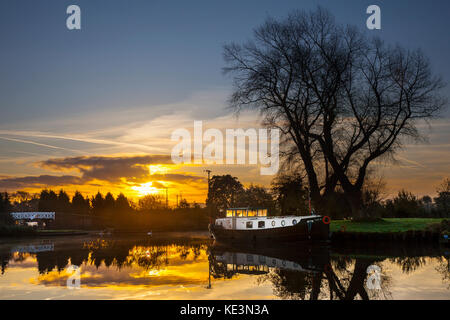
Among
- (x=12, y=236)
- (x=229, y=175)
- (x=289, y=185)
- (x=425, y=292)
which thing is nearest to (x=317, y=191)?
(x=289, y=185)

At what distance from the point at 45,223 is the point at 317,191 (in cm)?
6073

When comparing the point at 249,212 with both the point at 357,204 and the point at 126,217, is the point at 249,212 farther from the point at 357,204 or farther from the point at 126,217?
the point at 126,217

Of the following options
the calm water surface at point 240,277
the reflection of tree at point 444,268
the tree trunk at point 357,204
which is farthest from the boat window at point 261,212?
the reflection of tree at point 444,268

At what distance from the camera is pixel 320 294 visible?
13.1 meters

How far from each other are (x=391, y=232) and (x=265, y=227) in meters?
10.1

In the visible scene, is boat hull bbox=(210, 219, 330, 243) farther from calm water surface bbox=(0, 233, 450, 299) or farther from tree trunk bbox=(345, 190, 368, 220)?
calm water surface bbox=(0, 233, 450, 299)

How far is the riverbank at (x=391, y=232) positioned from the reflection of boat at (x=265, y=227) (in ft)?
6.69

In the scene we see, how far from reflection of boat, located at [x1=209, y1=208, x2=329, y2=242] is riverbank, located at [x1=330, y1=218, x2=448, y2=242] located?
2039 millimetres

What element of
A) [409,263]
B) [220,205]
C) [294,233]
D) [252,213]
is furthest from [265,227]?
[220,205]

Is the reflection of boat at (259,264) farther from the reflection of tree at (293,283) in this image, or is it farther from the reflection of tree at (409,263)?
the reflection of tree at (409,263)

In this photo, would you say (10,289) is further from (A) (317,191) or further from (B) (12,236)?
(B) (12,236)

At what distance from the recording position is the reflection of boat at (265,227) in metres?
31.8

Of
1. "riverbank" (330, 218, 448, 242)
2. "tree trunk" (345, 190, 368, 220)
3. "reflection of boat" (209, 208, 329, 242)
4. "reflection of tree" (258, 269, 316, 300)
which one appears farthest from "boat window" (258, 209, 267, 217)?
"reflection of tree" (258, 269, 316, 300)
